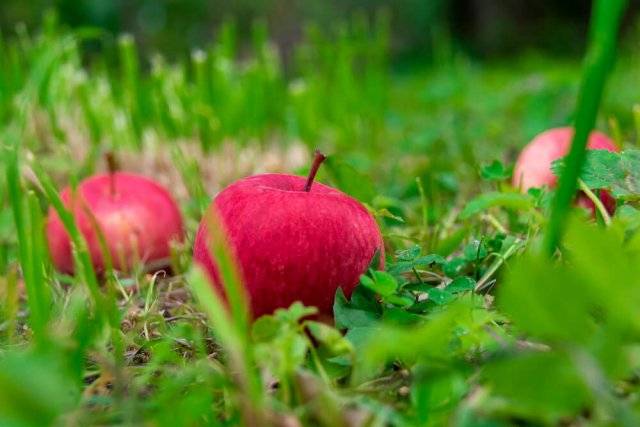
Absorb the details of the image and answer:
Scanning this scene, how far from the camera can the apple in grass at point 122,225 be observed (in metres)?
1.58

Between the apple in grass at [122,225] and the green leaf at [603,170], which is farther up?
the green leaf at [603,170]

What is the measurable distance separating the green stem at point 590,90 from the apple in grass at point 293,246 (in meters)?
0.31

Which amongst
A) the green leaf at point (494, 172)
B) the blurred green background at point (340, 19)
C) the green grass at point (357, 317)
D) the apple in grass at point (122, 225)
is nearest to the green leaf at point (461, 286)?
the green grass at point (357, 317)

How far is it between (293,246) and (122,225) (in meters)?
0.66

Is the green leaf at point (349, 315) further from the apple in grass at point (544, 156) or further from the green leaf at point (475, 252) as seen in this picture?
the apple in grass at point (544, 156)

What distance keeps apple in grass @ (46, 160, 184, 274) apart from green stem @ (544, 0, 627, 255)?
95cm

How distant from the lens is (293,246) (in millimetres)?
1005

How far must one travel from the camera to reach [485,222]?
159 centimetres

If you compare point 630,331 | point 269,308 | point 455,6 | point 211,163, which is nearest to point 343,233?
point 269,308

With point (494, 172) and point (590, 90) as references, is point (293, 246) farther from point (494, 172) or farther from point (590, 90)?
point (494, 172)

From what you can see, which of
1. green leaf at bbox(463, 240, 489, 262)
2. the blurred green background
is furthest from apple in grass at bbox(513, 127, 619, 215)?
the blurred green background

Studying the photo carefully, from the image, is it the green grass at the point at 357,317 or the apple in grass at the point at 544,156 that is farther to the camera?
the apple in grass at the point at 544,156

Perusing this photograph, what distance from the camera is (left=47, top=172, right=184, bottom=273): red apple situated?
1582mm

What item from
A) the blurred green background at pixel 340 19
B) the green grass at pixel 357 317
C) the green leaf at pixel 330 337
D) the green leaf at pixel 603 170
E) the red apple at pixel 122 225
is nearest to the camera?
the green grass at pixel 357 317
